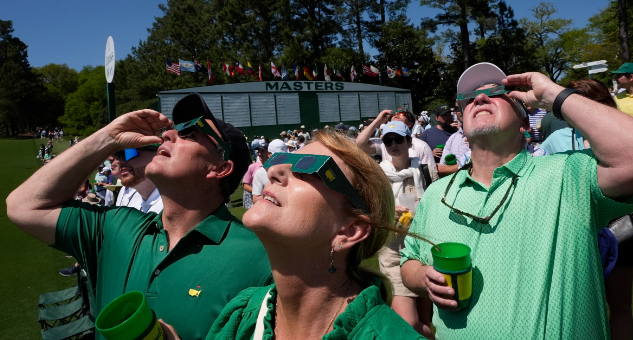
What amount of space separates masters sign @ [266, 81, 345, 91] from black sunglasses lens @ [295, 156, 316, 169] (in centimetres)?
2687

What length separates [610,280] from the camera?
126 inches

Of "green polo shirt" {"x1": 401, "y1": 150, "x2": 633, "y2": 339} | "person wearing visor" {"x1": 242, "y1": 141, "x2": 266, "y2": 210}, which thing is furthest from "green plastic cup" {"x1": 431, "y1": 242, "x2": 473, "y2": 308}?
"person wearing visor" {"x1": 242, "y1": 141, "x2": 266, "y2": 210}

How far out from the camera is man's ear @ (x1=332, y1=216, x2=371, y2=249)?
5.78 feet

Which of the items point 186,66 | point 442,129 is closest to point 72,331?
point 442,129

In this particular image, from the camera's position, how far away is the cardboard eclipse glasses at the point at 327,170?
1.69 m

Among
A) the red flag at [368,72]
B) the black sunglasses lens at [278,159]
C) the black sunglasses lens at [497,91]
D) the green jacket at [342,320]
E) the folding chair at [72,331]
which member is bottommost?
the folding chair at [72,331]

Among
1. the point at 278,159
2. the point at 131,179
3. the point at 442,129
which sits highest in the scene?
the point at 442,129

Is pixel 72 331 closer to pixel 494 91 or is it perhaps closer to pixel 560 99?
pixel 494 91

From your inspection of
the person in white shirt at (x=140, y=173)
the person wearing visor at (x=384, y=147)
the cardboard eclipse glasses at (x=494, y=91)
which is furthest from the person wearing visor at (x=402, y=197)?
the person in white shirt at (x=140, y=173)

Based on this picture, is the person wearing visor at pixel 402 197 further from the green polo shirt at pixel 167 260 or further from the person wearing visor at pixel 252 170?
the person wearing visor at pixel 252 170

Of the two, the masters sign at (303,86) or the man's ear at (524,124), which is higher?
the masters sign at (303,86)

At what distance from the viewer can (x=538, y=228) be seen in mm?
2041

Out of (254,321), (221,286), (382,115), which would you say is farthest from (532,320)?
(382,115)

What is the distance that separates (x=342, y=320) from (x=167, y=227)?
4.72 feet
